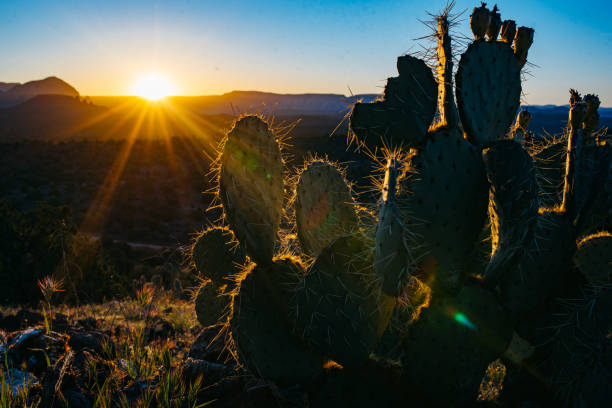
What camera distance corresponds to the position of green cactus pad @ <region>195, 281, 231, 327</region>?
3238mm

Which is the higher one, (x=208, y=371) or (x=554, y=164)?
(x=554, y=164)

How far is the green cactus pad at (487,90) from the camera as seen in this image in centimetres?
190

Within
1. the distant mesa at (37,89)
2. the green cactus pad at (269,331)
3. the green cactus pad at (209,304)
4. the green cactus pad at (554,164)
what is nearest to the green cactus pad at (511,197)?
the green cactus pad at (269,331)

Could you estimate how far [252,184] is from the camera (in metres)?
2.12

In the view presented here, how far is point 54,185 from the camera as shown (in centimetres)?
2361

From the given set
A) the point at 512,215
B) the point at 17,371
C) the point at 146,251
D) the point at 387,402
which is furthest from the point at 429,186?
the point at 146,251

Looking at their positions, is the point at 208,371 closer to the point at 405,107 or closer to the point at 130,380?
the point at 130,380

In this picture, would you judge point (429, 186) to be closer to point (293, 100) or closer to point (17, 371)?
point (17, 371)

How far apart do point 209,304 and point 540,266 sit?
2.41 m

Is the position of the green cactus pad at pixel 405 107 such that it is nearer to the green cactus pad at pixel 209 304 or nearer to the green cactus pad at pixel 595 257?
the green cactus pad at pixel 595 257

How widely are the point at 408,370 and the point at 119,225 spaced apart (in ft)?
69.4

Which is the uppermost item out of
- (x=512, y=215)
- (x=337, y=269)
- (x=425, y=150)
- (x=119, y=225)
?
(x=425, y=150)

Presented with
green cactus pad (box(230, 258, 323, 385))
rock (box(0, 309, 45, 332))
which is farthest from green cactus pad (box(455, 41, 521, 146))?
rock (box(0, 309, 45, 332))

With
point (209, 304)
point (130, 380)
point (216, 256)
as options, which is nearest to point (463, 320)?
point (130, 380)
